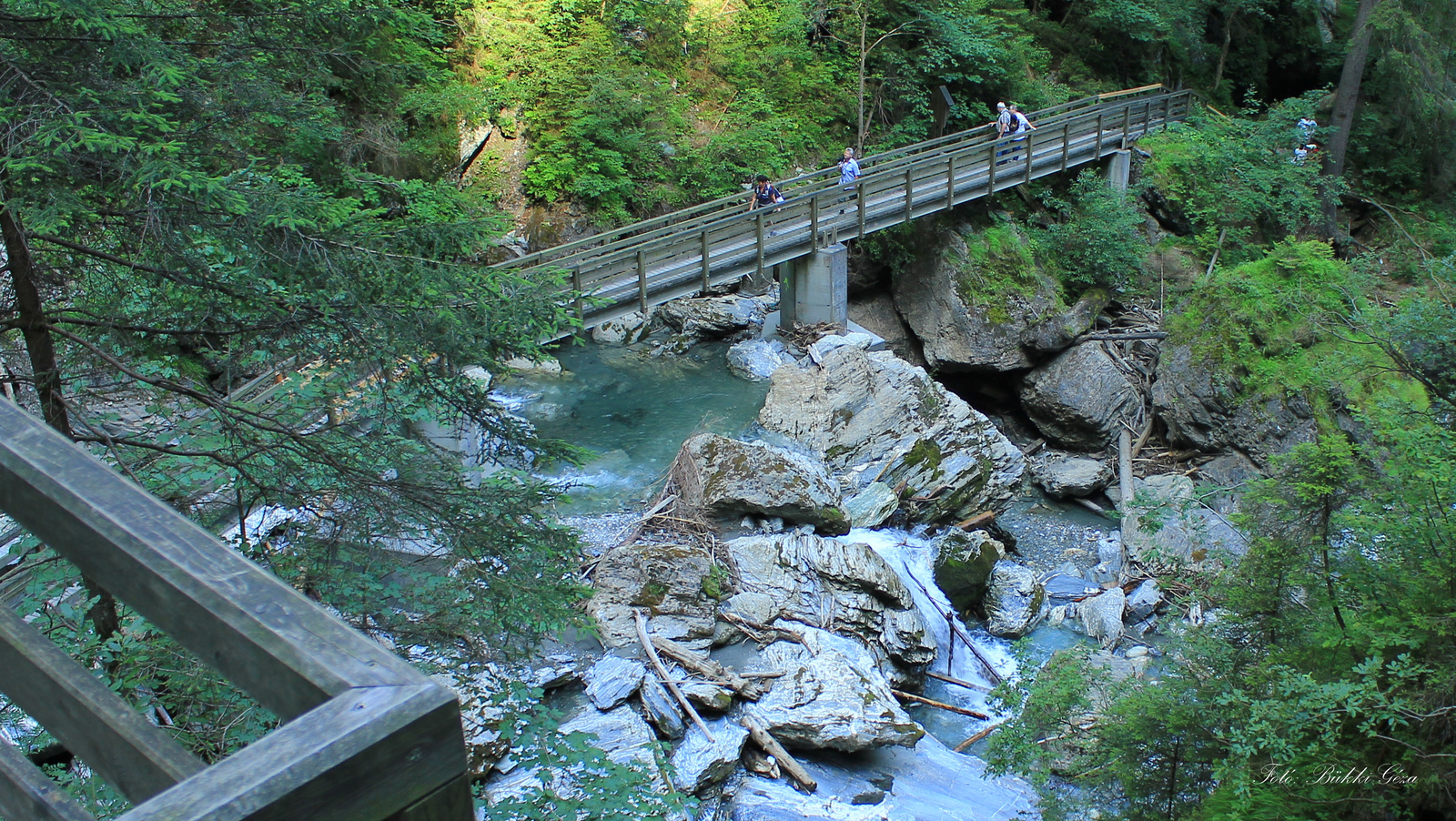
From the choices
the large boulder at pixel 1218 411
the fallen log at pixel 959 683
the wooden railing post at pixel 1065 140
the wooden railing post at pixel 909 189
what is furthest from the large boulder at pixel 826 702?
the wooden railing post at pixel 1065 140

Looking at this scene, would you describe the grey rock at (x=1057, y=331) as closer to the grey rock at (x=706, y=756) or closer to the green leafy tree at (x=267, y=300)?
the grey rock at (x=706, y=756)

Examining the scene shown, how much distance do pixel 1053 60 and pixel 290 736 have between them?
91.7ft

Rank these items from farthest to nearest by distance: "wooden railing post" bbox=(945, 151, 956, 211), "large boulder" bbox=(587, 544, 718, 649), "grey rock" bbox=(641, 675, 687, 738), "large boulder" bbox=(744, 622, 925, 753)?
"wooden railing post" bbox=(945, 151, 956, 211) → "large boulder" bbox=(587, 544, 718, 649) → "large boulder" bbox=(744, 622, 925, 753) → "grey rock" bbox=(641, 675, 687, 738)

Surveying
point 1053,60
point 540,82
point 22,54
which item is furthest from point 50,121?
point 1053,60

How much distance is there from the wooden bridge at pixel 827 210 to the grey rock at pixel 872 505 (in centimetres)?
401

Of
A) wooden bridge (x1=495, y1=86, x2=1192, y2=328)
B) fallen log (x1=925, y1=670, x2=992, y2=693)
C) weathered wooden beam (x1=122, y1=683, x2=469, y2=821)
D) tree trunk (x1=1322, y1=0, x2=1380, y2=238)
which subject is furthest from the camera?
tree trunk (x1=1322, y1=0, x2=1380, y2=238)

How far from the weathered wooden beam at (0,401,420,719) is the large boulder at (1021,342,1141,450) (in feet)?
52.7

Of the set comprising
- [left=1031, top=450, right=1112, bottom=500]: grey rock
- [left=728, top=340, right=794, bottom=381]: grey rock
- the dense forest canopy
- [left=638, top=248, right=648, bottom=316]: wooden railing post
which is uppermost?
the dense forest canopy

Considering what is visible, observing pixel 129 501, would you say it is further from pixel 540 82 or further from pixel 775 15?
pixel 775 15

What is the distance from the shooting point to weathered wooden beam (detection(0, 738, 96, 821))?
2.92 ft

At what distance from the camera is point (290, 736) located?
2.54ft

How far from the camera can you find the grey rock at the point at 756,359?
50.3ft

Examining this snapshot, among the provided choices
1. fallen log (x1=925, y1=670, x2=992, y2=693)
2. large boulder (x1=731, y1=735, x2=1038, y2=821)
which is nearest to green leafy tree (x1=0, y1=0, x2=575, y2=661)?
large boulder (x1=731, y1=735, x2=1038, y2=821)

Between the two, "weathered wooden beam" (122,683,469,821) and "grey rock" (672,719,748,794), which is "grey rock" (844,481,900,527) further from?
"weathered wooden beam" (122,683,469,821)
